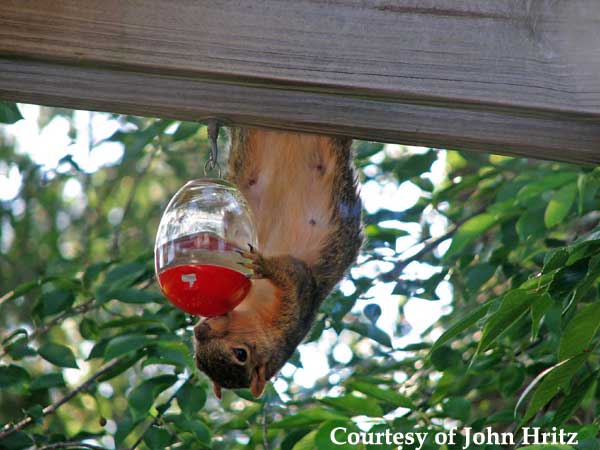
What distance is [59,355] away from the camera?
265cm

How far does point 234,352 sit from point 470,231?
83 cm

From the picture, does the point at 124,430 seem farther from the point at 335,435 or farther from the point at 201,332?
the point at 335,435

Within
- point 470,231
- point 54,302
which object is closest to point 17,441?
point 54,302

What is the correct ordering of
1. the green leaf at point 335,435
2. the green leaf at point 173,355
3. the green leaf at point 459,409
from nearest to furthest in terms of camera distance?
the green leaf at point 335,435
the green leaf at point 173,355
the green leaf at point 459,409

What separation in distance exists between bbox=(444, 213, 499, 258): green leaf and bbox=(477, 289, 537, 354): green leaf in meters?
1.09

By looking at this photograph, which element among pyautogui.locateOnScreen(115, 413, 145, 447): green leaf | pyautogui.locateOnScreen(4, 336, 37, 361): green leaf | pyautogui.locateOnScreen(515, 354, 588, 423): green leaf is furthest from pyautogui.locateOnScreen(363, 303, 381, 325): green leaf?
pyautogui.locateOnScreen(515, 354, 588, 423): green leaf

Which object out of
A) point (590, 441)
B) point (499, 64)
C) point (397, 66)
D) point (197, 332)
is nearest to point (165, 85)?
point (397, 66)

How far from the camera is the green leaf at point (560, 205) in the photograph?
2.63 metres

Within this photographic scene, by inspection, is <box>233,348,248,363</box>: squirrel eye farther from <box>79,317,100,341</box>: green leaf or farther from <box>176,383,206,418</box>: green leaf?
<box>79,317,100,341</box>: green leaf

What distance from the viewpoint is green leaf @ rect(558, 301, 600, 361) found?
66.1 inches

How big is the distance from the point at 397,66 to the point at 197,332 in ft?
4.67

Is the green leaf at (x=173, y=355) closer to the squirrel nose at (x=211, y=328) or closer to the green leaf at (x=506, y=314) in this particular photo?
the squirrel nose at (x=211, y=328)

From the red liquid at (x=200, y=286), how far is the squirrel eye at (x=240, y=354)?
736 millimetres

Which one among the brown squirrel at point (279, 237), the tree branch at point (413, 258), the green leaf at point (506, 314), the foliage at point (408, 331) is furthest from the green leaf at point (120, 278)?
the green leaf at point (506, 314)
